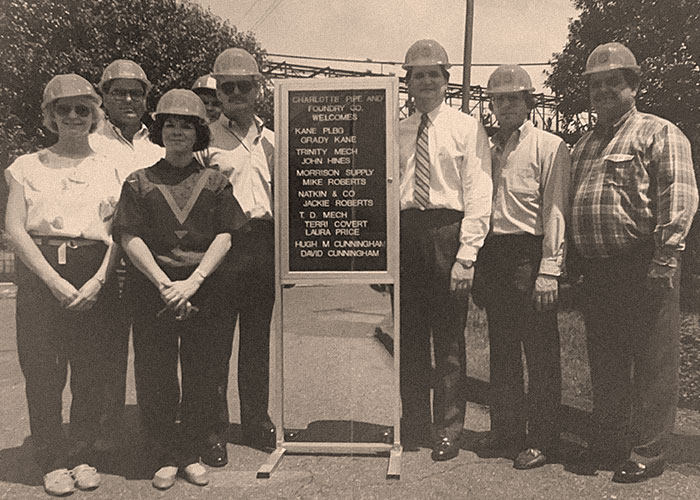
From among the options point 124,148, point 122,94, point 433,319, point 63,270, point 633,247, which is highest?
point 122,94

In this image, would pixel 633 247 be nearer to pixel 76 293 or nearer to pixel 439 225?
pixel 439 225

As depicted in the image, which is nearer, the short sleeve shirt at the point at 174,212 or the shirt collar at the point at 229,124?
the short sleeve shirt at the point at 174,212

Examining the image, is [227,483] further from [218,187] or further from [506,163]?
Answer: [506,163]

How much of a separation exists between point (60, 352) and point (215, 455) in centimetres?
110

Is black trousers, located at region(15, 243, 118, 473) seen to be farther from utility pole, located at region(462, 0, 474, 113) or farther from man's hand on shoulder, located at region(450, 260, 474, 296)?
utility pole, located at region(462, 0, 474, 113)

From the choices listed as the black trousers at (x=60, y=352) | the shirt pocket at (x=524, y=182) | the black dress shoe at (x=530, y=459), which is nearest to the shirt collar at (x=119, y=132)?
the black trousers at (x=60, y=352)

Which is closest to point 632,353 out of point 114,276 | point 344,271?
point 344,271

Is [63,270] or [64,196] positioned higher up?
[64,196]

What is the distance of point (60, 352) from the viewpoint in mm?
3936

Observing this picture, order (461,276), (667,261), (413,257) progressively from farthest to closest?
1. (413,257)
2. (461,276)
3. (667,261)

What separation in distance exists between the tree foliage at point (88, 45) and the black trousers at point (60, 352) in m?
1.31

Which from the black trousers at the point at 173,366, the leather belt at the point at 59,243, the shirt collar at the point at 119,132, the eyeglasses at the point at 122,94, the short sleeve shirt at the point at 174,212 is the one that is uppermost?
the eyeglasses at the point at 122,94

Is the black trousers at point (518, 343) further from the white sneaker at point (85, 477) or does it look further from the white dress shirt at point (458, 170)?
the white sneaker at point (85, 477)

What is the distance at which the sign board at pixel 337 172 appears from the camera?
169 inches
